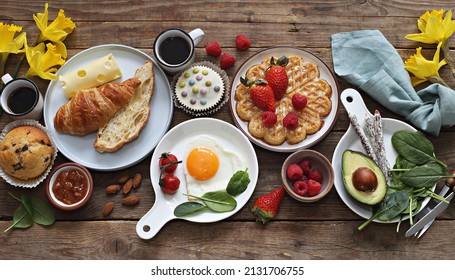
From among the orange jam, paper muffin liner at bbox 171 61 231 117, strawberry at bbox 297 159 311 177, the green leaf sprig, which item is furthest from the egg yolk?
the green leaf sprig

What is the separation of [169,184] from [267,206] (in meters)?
0.52

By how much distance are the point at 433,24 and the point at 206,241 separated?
5.66 ft

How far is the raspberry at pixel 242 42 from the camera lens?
2.69 m

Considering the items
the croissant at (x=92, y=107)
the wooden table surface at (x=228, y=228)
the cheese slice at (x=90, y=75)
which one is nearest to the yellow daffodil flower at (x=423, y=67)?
the wooden table surface at (x=228, y=228)

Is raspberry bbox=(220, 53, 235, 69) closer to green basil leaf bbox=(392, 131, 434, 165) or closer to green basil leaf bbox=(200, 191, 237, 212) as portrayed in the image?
green basil leaf bbox=(200, 191, 237, 212)

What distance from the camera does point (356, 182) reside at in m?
2.38

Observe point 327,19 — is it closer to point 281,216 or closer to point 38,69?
point 281,216

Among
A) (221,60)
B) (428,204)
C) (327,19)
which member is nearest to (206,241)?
(221,60)

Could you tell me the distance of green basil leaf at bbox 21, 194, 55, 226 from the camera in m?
2.49

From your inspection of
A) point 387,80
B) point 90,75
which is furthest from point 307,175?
point 90,75

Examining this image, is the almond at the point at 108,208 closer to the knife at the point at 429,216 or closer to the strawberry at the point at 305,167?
the strawberry at the point at 305,167

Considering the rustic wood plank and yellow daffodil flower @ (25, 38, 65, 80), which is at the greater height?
yellow daffodil flower @ (25, 38, 65, 80)

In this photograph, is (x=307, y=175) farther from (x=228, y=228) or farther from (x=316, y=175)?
(x=228, y=228)

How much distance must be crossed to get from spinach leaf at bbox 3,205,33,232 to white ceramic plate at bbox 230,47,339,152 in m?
1.20
